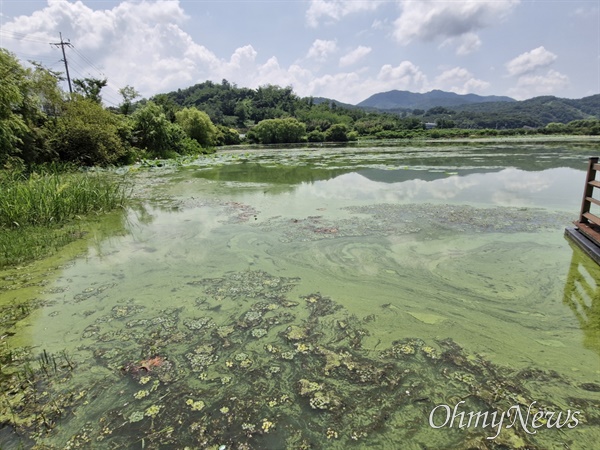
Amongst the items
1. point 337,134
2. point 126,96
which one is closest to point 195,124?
point 126,96

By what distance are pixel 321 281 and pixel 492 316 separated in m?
1.80

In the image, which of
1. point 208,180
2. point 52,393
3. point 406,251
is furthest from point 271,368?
point 208,180

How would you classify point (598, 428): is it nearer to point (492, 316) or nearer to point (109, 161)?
point (492, 316)

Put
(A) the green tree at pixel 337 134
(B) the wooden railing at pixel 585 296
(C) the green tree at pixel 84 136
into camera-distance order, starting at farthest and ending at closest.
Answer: (A) the green tree at pixel 337 134
(C) the green tree at pixel 84 136
(B) the wooden railing at pixel 585 296

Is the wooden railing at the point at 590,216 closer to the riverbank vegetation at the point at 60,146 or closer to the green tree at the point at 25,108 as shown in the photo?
the riverbank vegetation at the point at 60,146

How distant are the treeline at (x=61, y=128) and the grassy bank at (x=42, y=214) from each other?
233cm

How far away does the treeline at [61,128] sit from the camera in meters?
8.90

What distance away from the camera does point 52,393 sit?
2.19 meters

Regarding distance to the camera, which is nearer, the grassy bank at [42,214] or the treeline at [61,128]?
the grassy bank at [42,214]

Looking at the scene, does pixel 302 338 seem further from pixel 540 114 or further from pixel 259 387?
pixel 540 114

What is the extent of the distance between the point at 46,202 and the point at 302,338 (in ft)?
20.6

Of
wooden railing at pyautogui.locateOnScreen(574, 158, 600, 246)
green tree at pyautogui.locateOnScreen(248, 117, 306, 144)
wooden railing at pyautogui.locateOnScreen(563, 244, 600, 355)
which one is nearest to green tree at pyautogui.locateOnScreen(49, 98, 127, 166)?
wooden railing at pyautogui.locateOnScreen(563, 244, 600, 355)

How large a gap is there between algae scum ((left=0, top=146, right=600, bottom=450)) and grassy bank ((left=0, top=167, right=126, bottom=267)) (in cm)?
58

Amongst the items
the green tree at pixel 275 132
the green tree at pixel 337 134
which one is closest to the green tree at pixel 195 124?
the green tree at pixel 275 132
